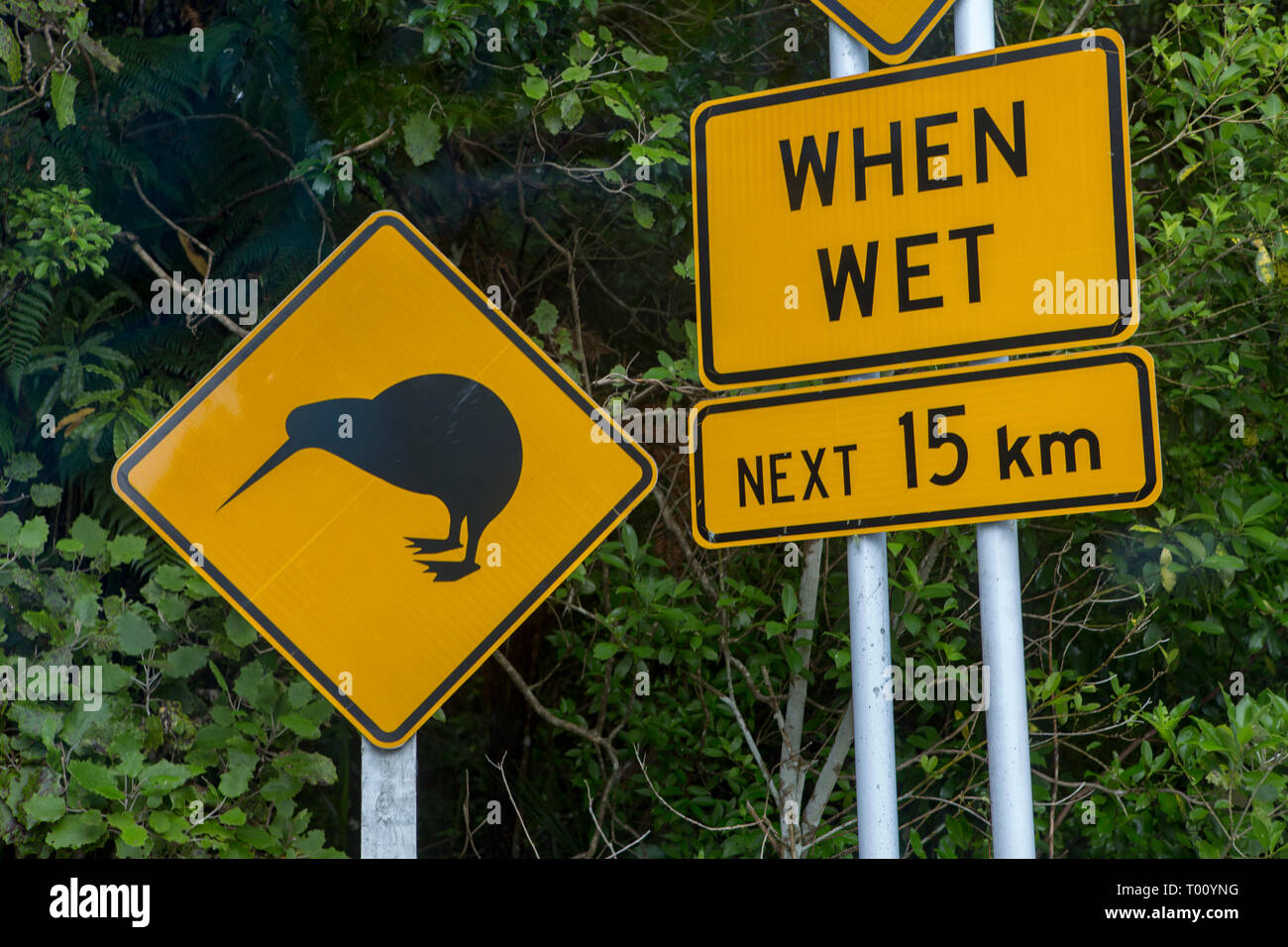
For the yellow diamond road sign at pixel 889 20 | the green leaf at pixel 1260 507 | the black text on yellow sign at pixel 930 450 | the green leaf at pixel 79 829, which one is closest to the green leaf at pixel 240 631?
the green leaf at pixel 79 829

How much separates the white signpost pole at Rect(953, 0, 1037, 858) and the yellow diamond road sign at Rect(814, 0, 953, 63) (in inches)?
36.9

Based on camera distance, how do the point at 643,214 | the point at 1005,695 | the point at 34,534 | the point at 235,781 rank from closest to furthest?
the point at 1005,695 < the point at 235,781 < the point at 34,534 < the point at 643,214

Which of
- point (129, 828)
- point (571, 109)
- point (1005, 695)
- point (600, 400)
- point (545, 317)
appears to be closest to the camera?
point (1005, 695)

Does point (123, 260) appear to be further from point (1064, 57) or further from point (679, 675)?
point (1064, 57)

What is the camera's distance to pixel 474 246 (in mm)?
4508

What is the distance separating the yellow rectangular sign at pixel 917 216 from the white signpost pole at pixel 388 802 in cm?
95

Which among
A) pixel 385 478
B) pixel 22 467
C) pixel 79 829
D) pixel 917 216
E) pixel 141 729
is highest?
pixel 917 216

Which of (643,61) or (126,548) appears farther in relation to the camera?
(643,61)

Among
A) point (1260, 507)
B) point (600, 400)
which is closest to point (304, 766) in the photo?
point (600, 400)

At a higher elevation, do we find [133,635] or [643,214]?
[643,214]

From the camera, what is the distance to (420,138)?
3854mm

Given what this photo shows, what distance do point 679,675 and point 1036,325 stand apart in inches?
93.6

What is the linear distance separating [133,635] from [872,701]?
229 cm

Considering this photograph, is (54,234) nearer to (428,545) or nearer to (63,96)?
(63,96)
